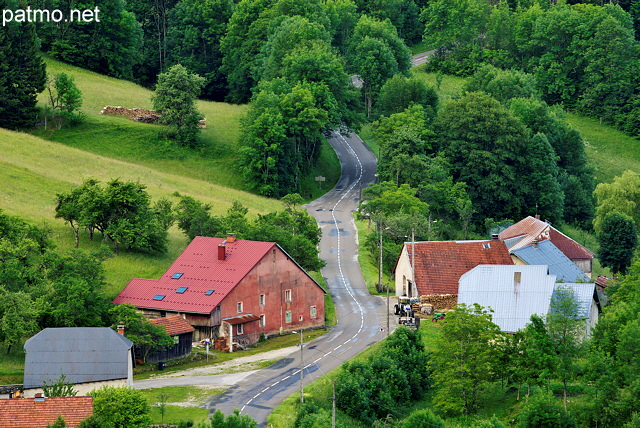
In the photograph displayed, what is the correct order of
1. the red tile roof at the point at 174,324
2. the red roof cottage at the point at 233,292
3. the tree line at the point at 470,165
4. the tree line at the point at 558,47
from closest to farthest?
the red tile roof at the point at 174,324 < the red roof cottage at the point at 233,292 < the tree line at the point at 470,165 < the tree line at the point at 558,47

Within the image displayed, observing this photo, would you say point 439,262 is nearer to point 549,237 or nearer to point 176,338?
point 549,237

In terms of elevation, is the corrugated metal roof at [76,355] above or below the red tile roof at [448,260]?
below

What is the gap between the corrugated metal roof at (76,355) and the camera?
231 ft

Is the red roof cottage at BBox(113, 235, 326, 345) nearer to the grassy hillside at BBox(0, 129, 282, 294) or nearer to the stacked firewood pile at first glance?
the grassy hillside at BBox(0, 129, 282, 294)

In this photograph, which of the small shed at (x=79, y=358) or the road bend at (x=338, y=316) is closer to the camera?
the small shed at (x=79, y=358)

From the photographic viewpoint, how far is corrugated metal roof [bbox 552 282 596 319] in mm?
85688

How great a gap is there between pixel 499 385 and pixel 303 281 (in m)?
19.5

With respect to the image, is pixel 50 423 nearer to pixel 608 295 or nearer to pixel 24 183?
pixel 24 183

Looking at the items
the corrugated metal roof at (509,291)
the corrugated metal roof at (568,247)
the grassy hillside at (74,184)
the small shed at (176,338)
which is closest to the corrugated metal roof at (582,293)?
the corrugated metal roof at (509,291)

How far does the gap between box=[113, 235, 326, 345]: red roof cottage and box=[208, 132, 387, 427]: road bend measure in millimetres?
4172

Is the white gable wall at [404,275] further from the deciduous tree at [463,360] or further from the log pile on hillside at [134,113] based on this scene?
the log pile on hillside at [134,113]

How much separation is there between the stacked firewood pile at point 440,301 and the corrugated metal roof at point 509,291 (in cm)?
325

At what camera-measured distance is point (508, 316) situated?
3438 inches
